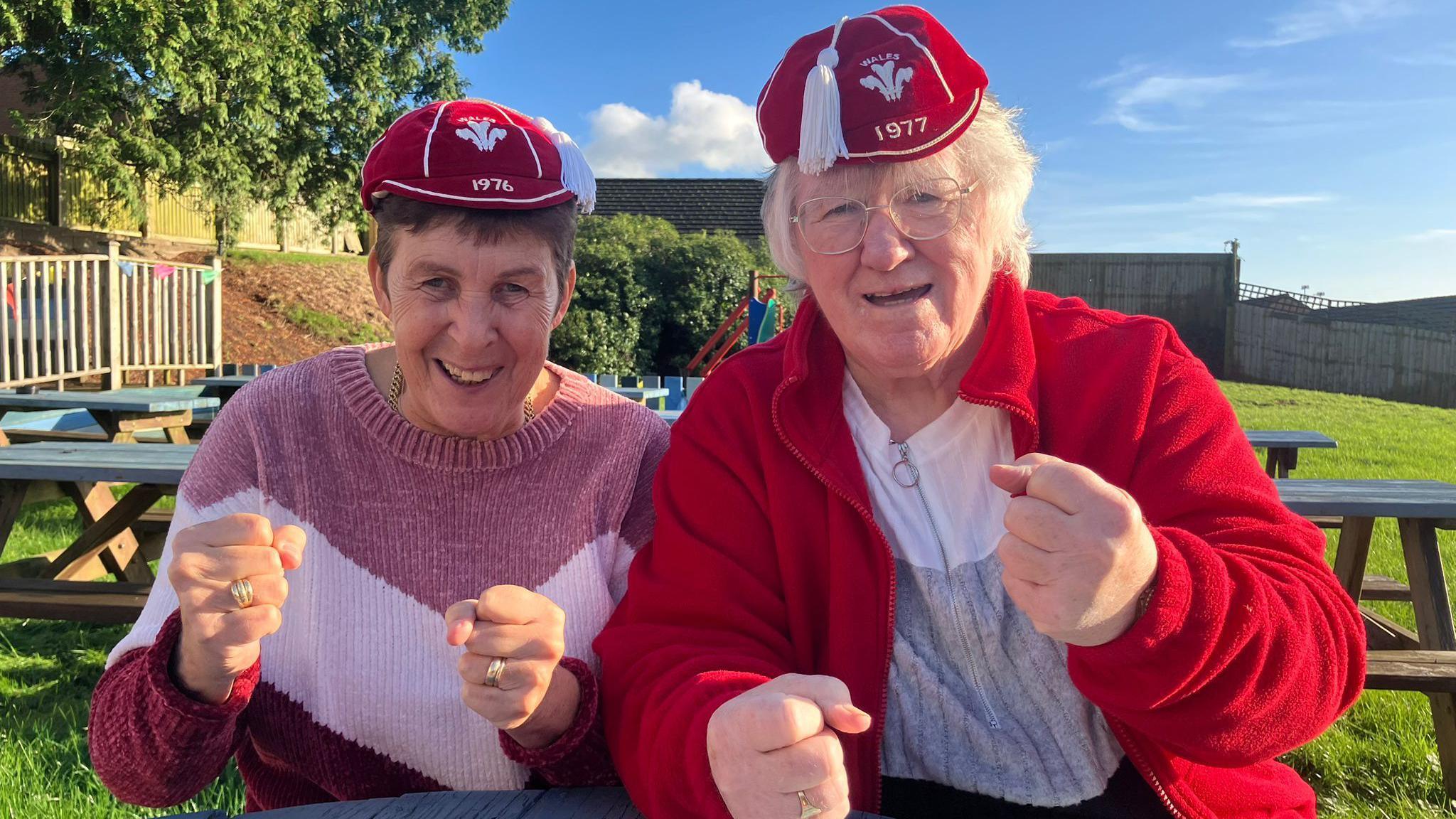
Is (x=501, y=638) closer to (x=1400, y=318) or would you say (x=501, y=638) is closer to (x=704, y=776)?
(x=704, y=776)

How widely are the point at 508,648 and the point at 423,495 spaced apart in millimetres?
537

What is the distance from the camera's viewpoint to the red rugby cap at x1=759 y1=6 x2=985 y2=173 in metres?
1.54

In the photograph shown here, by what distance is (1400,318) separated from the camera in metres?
18.5

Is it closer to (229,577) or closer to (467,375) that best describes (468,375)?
(467,375)

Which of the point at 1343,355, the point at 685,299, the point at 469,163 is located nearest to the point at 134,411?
the point at 469,163

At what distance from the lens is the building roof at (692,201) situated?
71.3 feet

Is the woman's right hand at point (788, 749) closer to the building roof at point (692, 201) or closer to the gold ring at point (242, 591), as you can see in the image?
the gold ring at point (242, 591)

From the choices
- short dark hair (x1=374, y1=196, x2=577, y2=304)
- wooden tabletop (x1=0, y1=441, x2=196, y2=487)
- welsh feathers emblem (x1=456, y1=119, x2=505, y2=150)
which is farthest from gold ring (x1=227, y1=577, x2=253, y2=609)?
wooden tabletop (x1=0, y1=441, x2=196, y2=487)

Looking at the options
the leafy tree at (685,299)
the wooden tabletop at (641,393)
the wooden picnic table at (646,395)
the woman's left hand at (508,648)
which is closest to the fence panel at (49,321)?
the leafy tree at (685,299)

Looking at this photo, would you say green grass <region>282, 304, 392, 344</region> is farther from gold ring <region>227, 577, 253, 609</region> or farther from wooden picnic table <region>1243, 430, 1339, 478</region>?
gold ring <region>227, 577, 253, 609</region>

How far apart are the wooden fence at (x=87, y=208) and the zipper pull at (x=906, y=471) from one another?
62.5ft

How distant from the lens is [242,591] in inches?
51.2

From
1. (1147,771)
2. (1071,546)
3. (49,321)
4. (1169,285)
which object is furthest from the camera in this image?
(1169,285)

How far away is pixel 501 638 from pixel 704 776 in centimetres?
33
